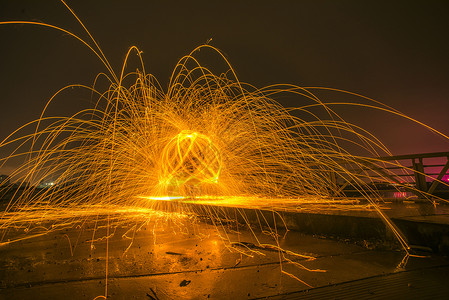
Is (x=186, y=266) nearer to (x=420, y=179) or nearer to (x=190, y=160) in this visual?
(x=420, y=179)

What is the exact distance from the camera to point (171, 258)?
138 inches

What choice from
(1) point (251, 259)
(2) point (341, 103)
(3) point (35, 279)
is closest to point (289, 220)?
(1) point (251, 259)

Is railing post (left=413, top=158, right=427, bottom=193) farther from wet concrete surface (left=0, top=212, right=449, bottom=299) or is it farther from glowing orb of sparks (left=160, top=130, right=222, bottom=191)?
glowing orb of sparks (left=160, top=130, right=222, bottom=191)

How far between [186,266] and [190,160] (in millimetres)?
7800

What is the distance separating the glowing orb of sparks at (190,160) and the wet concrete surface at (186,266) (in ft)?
17.2

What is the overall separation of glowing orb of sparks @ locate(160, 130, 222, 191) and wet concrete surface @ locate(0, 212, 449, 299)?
5.23 metres

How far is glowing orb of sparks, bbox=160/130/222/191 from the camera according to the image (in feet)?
32.3

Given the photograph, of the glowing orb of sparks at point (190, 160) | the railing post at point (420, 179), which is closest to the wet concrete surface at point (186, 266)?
the railing post at point (420, 179)

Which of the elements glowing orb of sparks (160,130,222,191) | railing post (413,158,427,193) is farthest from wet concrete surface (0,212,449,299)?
glowing orb of sparks (160,130,222,191)

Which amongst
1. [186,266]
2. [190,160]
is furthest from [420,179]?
[190,160]

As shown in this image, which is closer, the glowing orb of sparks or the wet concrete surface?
the wet concrete surface

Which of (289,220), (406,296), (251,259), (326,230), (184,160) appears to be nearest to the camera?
(406,296)

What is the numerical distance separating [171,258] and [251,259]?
3.33ft

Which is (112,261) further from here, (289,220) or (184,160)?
(184,160)
